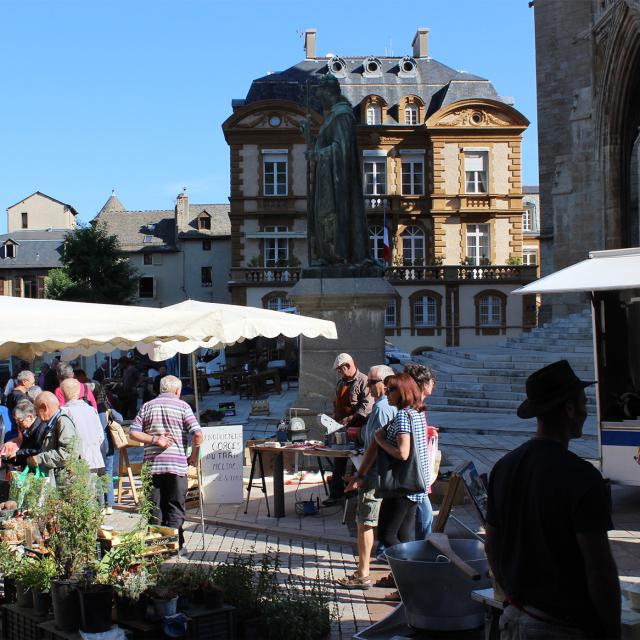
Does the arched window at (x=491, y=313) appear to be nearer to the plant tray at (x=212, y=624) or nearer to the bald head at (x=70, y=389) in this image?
the bald head at (x=70, y=389)

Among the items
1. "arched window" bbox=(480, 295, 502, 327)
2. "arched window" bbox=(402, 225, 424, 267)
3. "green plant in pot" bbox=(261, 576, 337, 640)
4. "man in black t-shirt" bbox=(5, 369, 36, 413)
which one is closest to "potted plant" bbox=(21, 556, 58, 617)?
Answer: "green plant in pot" bbox=(261, 576, 337, 640)

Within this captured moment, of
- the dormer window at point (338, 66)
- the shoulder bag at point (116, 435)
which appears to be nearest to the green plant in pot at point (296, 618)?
the shoulder bag at point (116, 435)

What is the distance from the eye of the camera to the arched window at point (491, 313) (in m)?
44.8

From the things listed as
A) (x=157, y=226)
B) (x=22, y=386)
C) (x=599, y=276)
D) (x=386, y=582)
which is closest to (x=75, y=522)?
(x=386, y=582)

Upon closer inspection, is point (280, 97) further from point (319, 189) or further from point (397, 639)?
point (397, 639)

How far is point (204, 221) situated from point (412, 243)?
15.0 m

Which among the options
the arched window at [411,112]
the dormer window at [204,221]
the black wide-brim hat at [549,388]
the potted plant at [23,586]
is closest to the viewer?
the black wide-brim hat at [549,388]

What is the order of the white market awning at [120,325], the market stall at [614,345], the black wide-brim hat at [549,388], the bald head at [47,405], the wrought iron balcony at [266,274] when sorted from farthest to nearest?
the wrought iron balcony at [266,274] → the market stall at [614,345] → the bald head at [47,405] → the white market awning at [120,325] → the black wide-brim hat at [549,388]

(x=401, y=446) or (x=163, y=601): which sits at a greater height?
(x=401, y=446)

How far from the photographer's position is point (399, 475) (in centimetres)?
653

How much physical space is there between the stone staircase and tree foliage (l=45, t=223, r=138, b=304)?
88.6 ft

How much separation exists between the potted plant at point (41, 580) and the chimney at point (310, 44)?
A: 49.4 meters

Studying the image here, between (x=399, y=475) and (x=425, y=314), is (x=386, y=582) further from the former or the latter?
(x=425, y=314)

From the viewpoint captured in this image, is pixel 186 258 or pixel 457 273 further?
pixel 186 258
